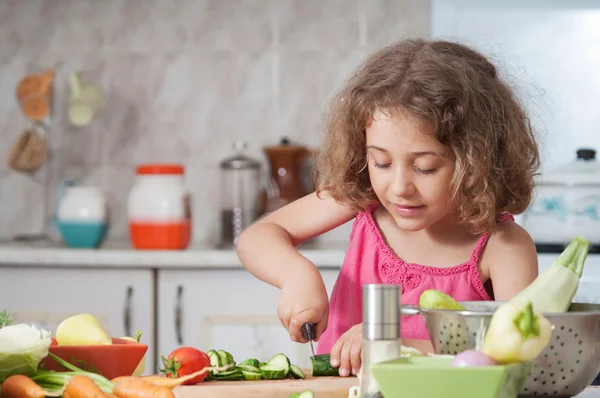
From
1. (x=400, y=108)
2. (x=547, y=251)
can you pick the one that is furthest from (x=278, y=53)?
(x=400, y=108)

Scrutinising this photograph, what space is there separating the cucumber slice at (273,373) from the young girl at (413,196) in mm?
48

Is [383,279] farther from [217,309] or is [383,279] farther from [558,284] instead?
[217,309]

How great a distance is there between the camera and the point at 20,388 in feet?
2.94

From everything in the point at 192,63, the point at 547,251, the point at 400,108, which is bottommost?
the point at 547,251

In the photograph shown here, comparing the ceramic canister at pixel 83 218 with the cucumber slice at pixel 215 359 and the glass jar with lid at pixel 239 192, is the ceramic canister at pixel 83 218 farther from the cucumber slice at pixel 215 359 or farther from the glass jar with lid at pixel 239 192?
the cucumber slice at pixel 215 359

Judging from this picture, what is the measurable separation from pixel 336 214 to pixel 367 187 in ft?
0.34

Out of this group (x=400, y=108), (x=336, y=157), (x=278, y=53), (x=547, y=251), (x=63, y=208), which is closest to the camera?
(x=400, y=108)

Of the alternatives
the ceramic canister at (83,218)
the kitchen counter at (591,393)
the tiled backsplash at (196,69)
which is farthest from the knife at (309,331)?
the tiled backsplash at (196,69)

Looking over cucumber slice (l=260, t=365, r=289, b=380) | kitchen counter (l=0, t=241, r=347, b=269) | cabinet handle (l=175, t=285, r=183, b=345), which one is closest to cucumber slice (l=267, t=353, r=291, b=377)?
cucumber slice (l=260, t=365, r=289, b=380)

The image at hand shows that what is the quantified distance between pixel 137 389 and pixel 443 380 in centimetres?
33

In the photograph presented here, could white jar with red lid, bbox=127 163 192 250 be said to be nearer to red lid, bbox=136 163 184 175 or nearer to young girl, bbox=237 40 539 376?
red lid, bbox=136 163 184 175

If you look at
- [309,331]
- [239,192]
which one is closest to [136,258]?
[239,192]

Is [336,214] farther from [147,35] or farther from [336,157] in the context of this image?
[147,35]

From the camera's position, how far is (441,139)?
4.23ft
